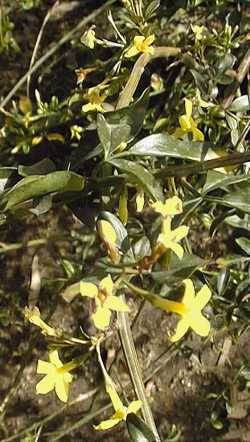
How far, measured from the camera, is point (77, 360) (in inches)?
40.1

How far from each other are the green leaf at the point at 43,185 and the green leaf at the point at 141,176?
6 centimetres

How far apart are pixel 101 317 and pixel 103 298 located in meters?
0.02

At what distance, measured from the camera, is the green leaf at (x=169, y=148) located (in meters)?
1.05

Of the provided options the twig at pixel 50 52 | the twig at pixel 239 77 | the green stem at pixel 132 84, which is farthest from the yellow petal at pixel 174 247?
the twig at pixel 50 52

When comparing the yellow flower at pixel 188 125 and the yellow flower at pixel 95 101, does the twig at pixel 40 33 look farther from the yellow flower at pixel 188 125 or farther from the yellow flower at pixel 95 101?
the yellow flower at pixel 188 125

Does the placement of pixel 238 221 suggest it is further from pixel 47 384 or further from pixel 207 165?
pixel 47 384

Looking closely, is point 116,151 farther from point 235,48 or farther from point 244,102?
point 235,48

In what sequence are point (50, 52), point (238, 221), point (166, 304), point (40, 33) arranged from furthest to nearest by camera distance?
point (40, 33) < point (50, 52) < point (238, 221) < point (166, 304)

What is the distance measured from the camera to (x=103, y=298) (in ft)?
3.03

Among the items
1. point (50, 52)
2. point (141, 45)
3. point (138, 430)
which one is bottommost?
point (138, 430)

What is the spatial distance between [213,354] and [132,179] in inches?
22.3

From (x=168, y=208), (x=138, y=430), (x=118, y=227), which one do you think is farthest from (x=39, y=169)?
(x=138, y=430)

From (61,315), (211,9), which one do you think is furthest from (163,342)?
(211,9)

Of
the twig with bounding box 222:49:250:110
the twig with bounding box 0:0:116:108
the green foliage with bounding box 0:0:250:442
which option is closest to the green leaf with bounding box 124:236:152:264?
the green foliage with bounding box 0:0:250:442
